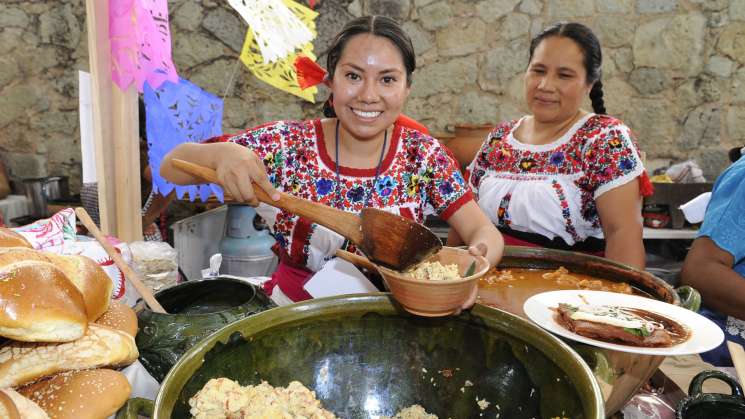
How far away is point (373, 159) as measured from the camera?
1.75 meters

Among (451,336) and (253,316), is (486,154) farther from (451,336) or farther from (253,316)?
(253,316)

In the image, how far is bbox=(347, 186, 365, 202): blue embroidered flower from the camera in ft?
5.66

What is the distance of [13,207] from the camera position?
397 cm

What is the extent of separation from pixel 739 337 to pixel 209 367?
2.03 m

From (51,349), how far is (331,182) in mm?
1130

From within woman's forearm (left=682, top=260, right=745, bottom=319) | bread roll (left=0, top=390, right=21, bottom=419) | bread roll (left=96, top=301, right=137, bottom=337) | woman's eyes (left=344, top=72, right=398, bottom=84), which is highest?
woman's eyes (left=344, top=72, right=398, bottom=84)

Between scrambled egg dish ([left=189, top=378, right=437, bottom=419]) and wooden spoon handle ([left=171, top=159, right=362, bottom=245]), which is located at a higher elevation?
wooden spoon handle ([left=171, top=159, right=362, bottom=245])

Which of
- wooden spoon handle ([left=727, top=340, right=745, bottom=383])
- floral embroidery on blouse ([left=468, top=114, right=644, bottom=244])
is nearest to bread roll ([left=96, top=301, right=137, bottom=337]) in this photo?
wooden spoon handle ([left=727, top=340, right=745, bottom=383])

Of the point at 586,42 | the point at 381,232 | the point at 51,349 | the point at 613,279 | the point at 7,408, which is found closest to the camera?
the point at 7,408

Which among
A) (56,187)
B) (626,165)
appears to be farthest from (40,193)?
(626,165)

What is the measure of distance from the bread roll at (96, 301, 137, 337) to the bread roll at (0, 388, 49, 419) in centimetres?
19

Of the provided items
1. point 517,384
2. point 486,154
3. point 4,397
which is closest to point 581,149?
point 486,154

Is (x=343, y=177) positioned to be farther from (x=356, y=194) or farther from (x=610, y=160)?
(x=610, y=160)

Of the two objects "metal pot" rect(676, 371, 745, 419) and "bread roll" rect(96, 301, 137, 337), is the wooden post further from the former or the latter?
"metal pot" rect(676, 371, 745, 419)
